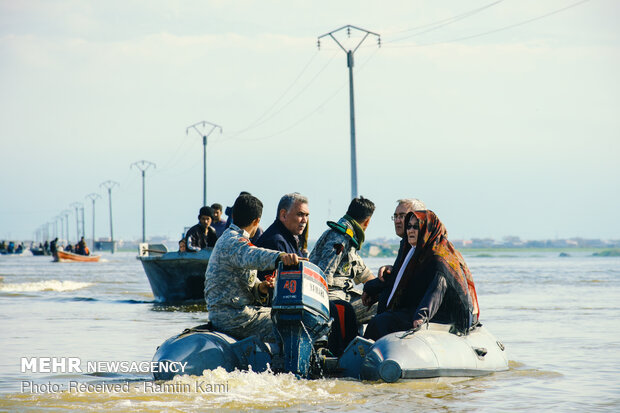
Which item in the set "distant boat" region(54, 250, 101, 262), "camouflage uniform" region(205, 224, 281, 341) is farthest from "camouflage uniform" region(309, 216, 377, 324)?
"distant boat" region(54, 250, 101, 262)

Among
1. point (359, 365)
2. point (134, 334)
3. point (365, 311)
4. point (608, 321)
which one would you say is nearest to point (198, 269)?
point (134, 334)

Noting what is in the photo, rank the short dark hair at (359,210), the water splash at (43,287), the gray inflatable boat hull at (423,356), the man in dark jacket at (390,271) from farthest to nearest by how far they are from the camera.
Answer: the water splash at (43,287) → the short dark hair at (359,210) → the man in dark jacket at (390,271) → the gray inflatable boat hull at (423,356)

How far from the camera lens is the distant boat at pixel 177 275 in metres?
21.2

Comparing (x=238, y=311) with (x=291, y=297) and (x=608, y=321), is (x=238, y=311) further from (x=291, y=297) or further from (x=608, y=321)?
(x=608, y=321)

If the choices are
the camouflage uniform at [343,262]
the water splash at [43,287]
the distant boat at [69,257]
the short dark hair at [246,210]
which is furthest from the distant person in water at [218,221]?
the distant boat at [69,257]

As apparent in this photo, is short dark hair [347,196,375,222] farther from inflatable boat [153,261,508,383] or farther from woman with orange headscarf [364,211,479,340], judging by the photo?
inflatable boat [153,261,508,383]

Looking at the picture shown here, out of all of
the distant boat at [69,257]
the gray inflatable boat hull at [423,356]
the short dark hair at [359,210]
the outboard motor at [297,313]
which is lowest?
the distant boat at [69,257]

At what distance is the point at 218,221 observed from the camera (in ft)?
62.4

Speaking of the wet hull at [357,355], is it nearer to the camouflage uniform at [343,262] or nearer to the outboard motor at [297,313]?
the outboard motor at [297,313]

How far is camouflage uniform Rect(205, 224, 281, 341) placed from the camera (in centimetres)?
830

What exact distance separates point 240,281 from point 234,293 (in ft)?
0.40

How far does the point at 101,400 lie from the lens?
807cm

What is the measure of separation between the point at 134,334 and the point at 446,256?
7257mm

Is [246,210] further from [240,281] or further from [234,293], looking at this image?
[234,293]
